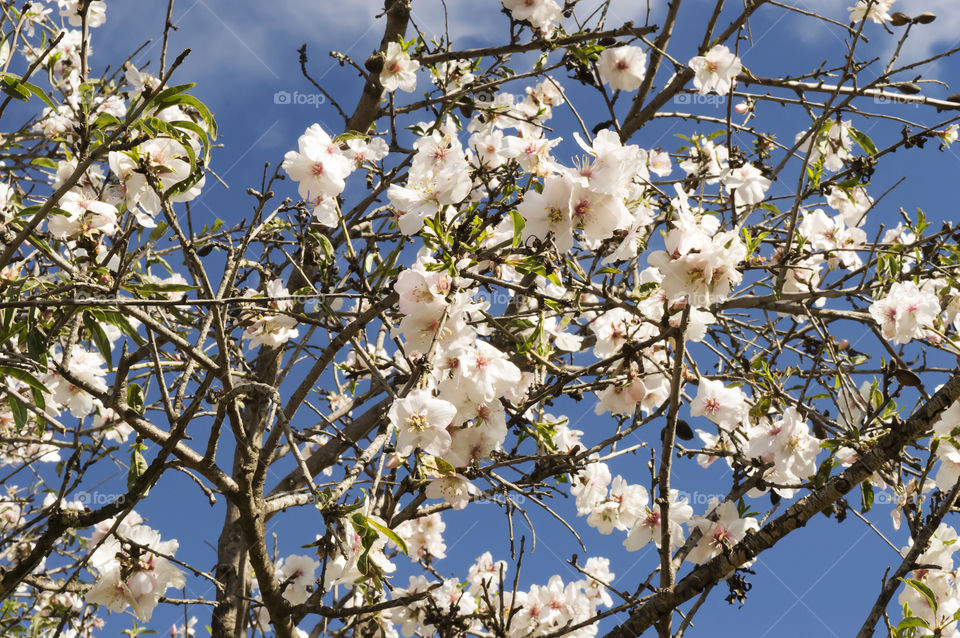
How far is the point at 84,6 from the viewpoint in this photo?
2018 mm

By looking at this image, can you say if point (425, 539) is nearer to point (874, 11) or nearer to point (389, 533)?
point (389, 533)

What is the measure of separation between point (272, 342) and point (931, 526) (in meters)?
1.95

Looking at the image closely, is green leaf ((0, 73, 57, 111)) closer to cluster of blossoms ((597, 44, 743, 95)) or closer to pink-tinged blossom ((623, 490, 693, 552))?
pink-tinged blossom ((623, 490, 693, 552))

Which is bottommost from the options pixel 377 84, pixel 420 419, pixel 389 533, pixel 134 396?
pixel 389 533

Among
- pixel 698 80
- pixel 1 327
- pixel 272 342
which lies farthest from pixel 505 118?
pixel 1 327

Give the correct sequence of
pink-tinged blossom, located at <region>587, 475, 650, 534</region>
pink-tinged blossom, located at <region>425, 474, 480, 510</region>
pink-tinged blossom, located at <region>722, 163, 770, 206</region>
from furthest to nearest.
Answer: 1. pink-tinged blossom, located at <region>722, 163, 770, 206</region>
2. pink-tinged blossom, located at <region>587, 475, 650, 534</region>
3. pink-tinged blossom, located at <region>425, 474, 480, 510</region>

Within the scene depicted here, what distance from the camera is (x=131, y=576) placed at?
1.88 metres

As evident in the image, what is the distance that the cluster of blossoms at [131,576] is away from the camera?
186 cm

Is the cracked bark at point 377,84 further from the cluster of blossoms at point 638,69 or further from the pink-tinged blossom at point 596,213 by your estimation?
the pink-tinged blossom at point 596,213

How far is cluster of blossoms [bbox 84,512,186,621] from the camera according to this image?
1.86 metres

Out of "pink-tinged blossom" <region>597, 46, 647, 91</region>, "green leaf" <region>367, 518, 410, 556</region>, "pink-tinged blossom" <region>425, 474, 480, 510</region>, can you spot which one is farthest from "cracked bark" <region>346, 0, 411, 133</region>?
"green leaf" <region>367, 518, 410, 556</region>

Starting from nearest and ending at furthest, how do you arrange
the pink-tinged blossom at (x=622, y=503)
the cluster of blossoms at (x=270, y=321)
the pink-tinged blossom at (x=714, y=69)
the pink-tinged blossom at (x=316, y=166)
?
the pink-tinged blossom at (x=316, y=166) < the cluster of blossoms at (x=270, y=321) < the pink-tinged blossom at (x=622, y=503) < the pink-tinged blossom at (x=714, y=69)

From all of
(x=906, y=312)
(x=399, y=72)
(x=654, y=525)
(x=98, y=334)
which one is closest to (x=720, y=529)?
(x=654, y=525)

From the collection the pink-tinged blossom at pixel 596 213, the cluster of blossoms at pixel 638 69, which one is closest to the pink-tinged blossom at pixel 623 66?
the cluster of blossoms at pixel 638 69
